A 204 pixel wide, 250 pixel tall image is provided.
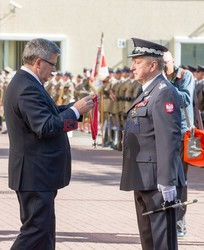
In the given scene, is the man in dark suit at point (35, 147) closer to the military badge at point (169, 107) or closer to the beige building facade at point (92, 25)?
the military badge at point (169, 107)

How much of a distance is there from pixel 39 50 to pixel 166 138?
1.07 m

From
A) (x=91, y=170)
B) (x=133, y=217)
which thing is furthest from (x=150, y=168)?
(x=91, y=170)

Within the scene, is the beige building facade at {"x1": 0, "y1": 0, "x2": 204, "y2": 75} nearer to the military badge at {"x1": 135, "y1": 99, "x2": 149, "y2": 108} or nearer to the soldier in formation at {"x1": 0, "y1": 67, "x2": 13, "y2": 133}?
the soldier in formation at {"x1": 0, "y1": 67, "x2": 13, "y2": 133}

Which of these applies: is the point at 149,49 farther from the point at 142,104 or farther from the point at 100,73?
the point at 100,73

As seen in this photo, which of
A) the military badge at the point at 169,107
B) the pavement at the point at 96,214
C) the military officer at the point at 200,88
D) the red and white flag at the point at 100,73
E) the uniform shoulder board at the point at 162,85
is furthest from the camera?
the red and white flag at the point at 100,73

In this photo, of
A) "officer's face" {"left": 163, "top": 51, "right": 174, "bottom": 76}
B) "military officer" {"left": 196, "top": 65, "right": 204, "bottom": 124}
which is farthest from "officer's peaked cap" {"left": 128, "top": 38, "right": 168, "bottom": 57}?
"military officer" {"left": 196, "top": 65, "right": 204, "bottom": 124}

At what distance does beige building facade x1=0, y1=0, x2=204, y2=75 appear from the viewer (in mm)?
39781

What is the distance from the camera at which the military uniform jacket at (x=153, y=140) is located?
696cm

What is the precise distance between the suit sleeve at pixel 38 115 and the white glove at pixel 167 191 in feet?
2.64

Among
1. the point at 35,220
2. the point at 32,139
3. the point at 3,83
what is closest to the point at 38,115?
the point at 32,139

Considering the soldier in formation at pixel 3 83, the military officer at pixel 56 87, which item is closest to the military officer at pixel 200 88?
the soldier in formation at pixel 3 83

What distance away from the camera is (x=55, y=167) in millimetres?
6988

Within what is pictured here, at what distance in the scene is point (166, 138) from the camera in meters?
6.94

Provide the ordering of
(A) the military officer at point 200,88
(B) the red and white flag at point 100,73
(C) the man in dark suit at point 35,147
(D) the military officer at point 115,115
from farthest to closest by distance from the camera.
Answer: (B) the red and white flag at point 100,73
(D) the military officer at point 115,115
(A) the military officer at point 200,88
(C) the man in dark suit at point 35,147
